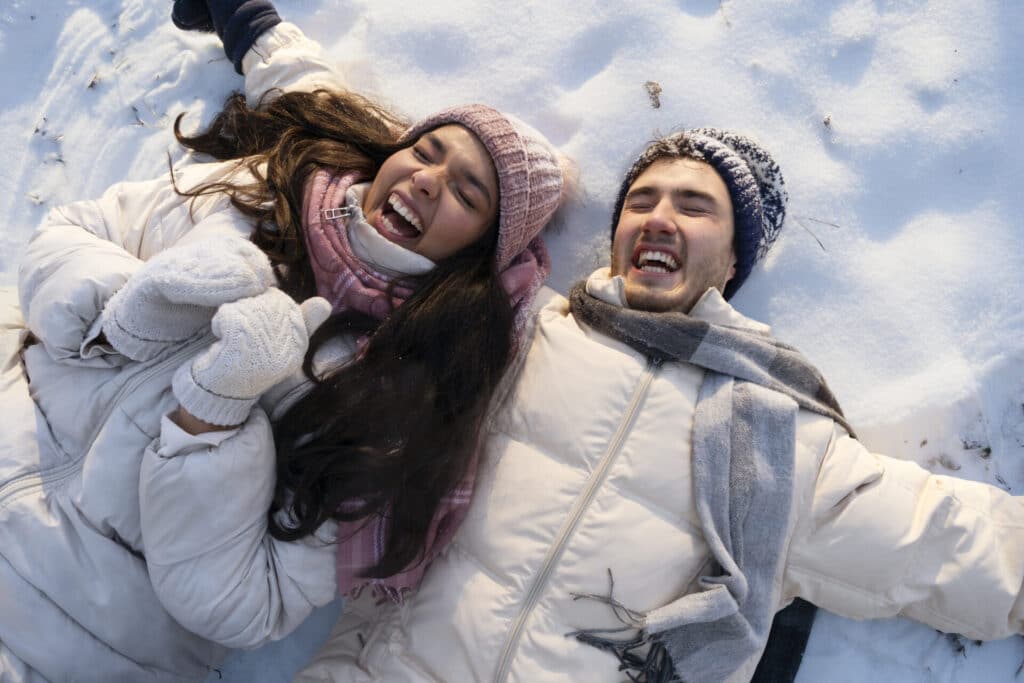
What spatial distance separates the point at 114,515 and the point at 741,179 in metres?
2.20

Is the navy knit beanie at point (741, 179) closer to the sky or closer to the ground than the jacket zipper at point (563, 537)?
closer to the sky

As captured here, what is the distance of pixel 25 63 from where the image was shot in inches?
117

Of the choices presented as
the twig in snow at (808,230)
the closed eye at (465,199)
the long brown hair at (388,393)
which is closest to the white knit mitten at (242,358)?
the long brown hair at (388,393)

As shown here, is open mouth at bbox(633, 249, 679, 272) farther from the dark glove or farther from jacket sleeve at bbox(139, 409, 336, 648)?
the dark glove

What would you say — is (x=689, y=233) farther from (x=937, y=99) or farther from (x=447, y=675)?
(x=447, y=675)

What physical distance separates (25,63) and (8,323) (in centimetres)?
137

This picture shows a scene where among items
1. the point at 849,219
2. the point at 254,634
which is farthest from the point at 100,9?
the point at 849,219

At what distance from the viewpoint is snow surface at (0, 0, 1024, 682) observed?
2596mm

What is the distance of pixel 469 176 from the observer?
2293mm

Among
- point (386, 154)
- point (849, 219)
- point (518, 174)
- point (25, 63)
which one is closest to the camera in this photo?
point (518, 174)

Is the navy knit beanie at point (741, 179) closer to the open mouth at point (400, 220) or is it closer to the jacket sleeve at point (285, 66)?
the open mouth at point (400, 220)

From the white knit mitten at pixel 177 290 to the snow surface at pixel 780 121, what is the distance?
1178 mm

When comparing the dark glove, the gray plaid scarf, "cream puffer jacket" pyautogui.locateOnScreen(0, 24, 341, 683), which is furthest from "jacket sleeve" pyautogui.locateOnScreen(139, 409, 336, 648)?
the dark glove

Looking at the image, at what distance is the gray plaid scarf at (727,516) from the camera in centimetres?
203
